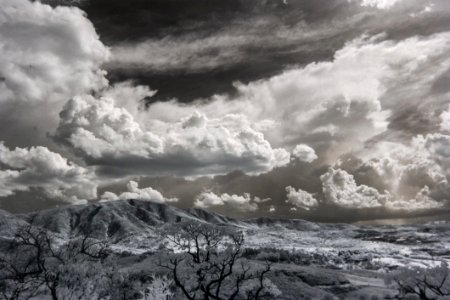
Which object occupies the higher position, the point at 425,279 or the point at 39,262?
the point at 39,262

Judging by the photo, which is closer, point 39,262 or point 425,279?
point 39,262

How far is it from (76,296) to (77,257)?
7381mm

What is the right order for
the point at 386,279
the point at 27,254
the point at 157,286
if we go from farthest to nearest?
the point at 386,279, the point at 157,286, the point at 27,254

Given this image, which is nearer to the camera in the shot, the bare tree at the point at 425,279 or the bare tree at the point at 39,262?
the bare tree at the point at 39,262

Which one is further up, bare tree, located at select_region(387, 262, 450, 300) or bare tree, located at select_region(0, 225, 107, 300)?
bare tree, located at select_region(0, 225, 107, 300)

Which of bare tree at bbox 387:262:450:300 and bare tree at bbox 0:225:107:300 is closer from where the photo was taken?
bare tree at bbox 0:225:107:300

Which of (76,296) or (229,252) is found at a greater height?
(229,252)

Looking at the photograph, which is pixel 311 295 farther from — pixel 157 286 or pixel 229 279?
pixel 157 286

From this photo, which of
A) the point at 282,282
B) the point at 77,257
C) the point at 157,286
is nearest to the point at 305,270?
the point at 282,282

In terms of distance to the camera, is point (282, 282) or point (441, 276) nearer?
point (441, 276)

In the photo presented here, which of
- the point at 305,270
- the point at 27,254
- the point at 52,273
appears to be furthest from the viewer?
the point at 305,270

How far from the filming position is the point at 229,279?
9138 centimetres

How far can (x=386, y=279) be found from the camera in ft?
297

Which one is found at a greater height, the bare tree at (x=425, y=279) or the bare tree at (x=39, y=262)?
the bare tree at (x=39, y=262)
